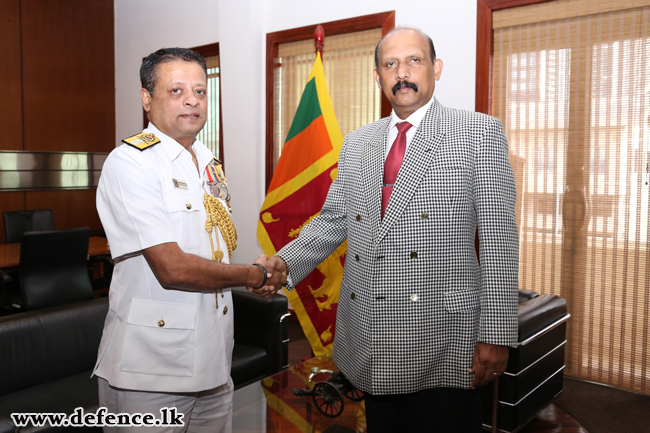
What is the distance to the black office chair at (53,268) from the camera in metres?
3.37

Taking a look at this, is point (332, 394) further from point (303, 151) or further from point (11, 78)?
point (11, 78)

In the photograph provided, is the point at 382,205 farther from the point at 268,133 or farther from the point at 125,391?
the point at 268,133

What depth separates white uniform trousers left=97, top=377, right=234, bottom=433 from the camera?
4.41 feet

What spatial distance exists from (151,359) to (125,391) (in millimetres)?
113

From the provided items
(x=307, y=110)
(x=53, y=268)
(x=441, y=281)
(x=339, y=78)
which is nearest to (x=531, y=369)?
(x=441, y=281)

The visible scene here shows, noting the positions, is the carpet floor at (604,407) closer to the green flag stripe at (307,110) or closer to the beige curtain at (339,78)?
the green flag stripe at (307,110)

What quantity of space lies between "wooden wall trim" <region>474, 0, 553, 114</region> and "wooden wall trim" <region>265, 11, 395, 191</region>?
2.36 ft

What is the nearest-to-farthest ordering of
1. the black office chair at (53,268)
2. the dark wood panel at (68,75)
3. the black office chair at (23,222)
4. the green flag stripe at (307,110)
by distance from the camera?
1. the black office chair at (53,268)
2. the green flag stripe at (307,110)
3. the black office chair at (23,222)
4. the dark wood panel at (68,75)

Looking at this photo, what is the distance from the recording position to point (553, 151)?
11.6 ft

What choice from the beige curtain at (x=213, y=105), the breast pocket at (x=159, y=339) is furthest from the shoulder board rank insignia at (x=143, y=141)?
the beige curtain at (x=213, y=105)

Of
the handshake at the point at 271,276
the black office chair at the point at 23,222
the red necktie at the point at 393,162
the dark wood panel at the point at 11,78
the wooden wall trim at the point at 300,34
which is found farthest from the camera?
the dark wood panel at the point at 11,78

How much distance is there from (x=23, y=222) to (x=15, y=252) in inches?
28.0

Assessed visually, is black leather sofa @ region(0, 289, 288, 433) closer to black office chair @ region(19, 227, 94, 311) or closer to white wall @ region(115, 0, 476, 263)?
black office chair @ region(19, 227, 94, 311)

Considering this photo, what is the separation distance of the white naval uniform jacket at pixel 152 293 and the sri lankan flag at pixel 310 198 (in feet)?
6.11
